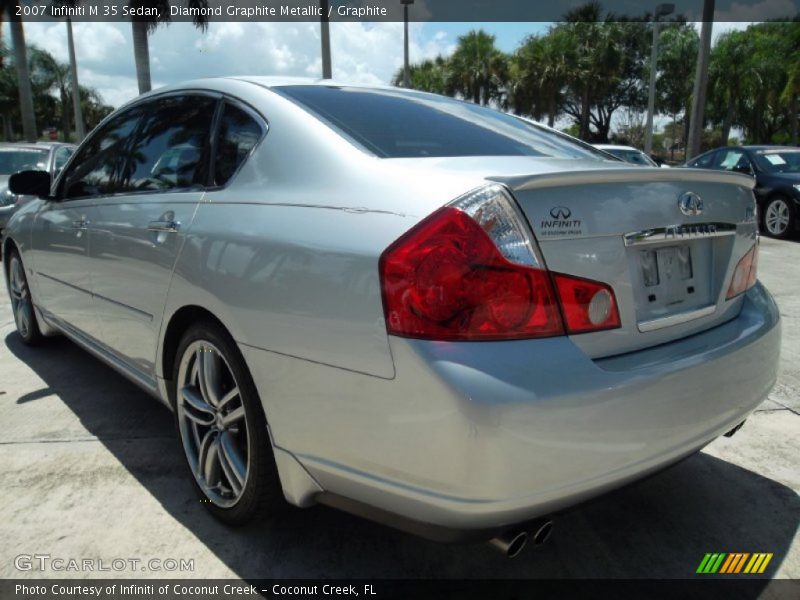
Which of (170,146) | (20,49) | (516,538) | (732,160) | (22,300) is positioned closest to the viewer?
(516,538)

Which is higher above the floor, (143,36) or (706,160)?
(143,36)

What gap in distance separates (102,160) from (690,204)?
2798 mm

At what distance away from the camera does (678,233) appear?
1.96 m

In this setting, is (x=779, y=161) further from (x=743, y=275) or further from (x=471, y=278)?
(x=471, y=278)

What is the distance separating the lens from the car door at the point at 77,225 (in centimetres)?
323

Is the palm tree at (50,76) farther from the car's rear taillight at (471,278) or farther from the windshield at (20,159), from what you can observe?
the car's rear taillight at (471,278)

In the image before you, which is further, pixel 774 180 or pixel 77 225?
pixel 774 180

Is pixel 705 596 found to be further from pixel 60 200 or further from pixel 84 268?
pixel 60 200

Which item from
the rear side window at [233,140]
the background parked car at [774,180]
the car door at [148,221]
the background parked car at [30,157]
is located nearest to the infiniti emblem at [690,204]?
the rear side window at [233,140]

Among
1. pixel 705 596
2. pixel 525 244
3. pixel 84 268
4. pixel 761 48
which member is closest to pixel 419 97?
pixel 525 244

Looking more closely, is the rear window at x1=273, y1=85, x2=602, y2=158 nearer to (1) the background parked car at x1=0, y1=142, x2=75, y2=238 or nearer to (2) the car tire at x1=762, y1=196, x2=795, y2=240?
(1) the background parked car at x1=0, y1=142, x2=75, y2=238

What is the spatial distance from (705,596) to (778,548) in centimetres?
43

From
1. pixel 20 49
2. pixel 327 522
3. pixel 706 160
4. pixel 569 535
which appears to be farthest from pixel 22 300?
pixel 20 49

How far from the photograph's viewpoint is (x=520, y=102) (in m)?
40.5
